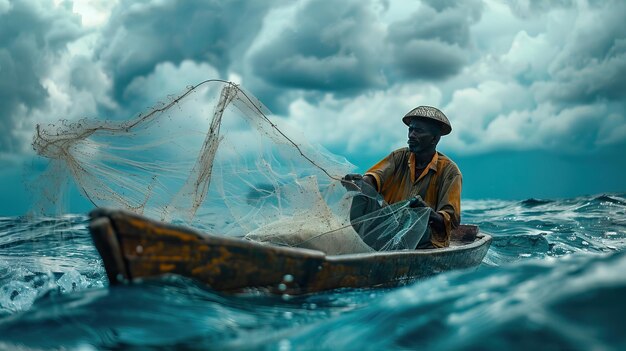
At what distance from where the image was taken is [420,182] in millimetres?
6629

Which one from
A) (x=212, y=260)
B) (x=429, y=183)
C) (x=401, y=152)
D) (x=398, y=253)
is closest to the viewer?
(x=212, y=260)

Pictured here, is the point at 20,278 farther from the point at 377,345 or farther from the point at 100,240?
the point at 377,345

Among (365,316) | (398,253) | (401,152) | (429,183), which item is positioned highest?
(401,152)

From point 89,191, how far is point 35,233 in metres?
0.88

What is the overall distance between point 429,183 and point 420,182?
108mm

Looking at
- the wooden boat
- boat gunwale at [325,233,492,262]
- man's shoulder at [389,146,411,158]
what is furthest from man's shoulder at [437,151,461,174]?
the wooden boat

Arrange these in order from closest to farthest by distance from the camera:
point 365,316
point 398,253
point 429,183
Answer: point 365,316
point 398,253
point 429,183

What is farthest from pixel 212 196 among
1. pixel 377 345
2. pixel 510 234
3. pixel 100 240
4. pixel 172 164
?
pixel 510 234

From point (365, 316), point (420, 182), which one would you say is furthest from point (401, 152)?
point (365, 316)

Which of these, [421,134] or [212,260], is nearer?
[212,260]

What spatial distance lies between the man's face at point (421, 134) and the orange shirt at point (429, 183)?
0.70 ft

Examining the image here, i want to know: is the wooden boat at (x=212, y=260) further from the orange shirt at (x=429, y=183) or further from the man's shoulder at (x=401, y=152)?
the man's shoulder at (x=401, y=152)

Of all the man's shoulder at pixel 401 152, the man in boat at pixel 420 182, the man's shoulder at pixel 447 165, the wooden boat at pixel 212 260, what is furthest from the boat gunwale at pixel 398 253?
the man's shoulder at pixel 401 152

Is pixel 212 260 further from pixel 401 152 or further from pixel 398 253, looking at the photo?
pixel 401 152
